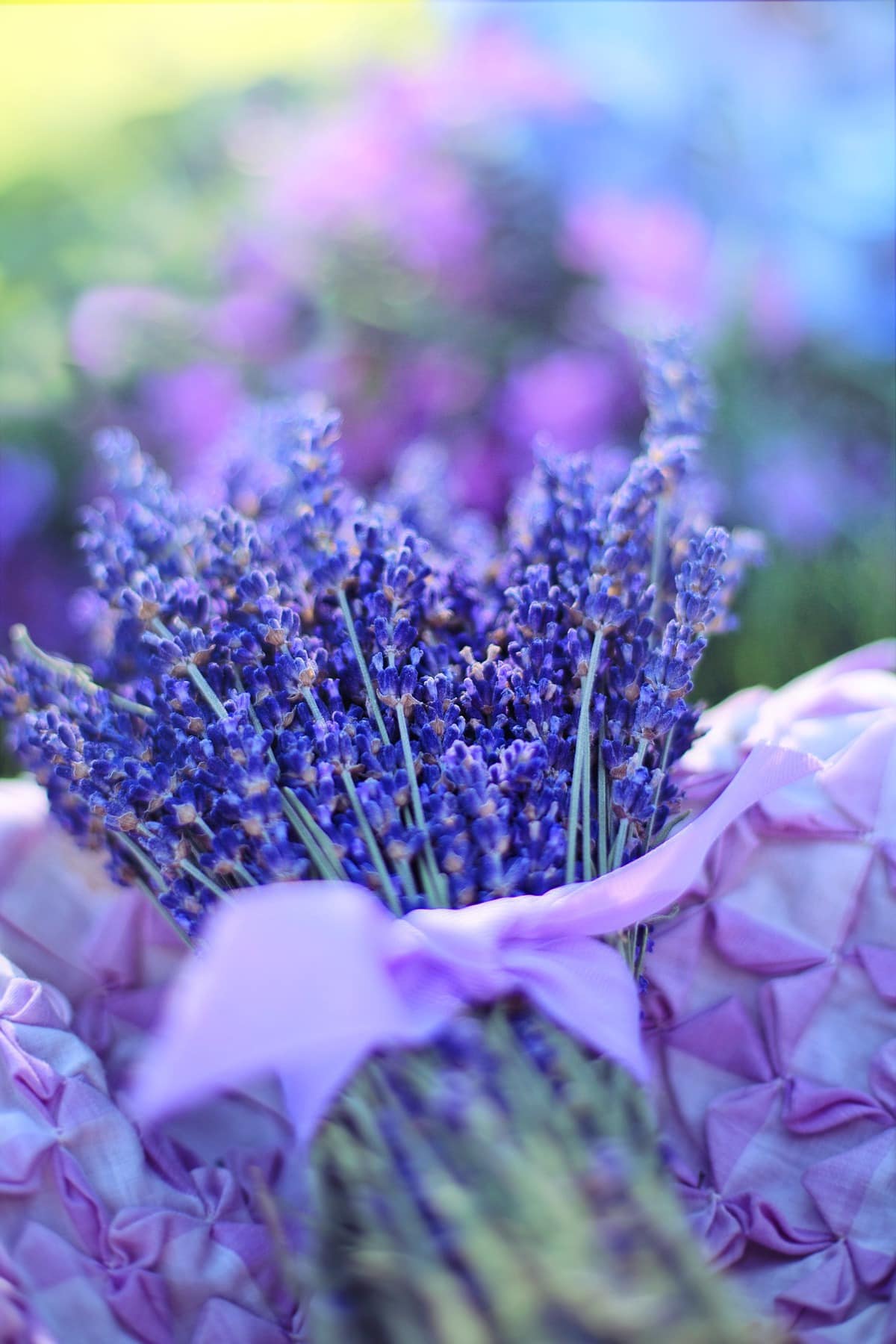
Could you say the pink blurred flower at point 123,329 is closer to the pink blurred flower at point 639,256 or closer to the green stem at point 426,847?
the pink blurred flower at point 639,256

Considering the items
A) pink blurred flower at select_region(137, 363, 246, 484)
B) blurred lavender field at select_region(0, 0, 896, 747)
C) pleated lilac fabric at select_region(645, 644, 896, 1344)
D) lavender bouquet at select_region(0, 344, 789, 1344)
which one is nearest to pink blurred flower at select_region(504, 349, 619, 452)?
blurred lavender field at select_region(0, 0, 896, 747)

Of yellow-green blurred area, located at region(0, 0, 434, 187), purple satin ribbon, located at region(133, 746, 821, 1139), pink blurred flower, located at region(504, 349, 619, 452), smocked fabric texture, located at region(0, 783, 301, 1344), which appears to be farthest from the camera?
yellow-green blurred area, located at region(0, 0, 434, 187)

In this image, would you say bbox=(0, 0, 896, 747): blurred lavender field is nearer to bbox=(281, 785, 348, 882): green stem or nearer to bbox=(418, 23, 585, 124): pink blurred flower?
bbox=(418, 23, 585, 124): pink blurred flower

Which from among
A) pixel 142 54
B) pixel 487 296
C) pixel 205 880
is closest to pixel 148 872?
pixel 205 880

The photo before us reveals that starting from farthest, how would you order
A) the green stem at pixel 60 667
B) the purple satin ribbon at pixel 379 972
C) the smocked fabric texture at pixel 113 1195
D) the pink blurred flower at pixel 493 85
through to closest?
the pink blurred flower at pixel 493 85 → the green stem at pixel 60 667 → the smocked fabric texture at pixel 113 1195 → the purple satin ribbon at pixel 379 972

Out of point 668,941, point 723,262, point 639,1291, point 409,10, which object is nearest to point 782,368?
point 723,262

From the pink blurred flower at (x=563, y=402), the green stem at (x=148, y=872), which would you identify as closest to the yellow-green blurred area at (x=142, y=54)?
the pink blurred flower at (x=563, y=402)
